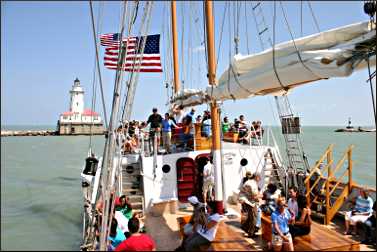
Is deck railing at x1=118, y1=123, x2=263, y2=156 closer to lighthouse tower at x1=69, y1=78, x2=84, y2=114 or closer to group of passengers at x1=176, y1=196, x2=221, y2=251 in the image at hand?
group of passengers at x1=176, y1=196, x2=221, y2=251

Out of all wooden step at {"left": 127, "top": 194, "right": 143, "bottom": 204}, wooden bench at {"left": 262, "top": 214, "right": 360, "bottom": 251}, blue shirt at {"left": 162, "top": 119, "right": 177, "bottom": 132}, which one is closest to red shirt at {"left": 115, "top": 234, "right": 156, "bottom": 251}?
wooden bench at {"left": 262, "top": 214, "right": 360, "bottom": 251}

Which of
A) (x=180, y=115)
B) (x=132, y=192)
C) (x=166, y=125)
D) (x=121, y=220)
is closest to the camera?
(x=121, y=220)

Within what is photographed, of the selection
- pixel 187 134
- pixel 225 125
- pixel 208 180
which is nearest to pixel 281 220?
pixel 208 180

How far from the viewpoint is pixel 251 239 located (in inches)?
255

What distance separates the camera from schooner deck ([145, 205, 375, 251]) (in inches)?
201

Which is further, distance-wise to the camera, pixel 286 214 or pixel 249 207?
pixel 249 207

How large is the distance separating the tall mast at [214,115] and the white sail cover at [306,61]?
150 centimetres

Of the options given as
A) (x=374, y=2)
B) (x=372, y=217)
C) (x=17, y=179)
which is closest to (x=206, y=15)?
(x=374, y=2)

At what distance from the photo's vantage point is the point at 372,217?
20.9 feet

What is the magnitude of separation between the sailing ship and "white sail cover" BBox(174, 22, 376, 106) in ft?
0.04

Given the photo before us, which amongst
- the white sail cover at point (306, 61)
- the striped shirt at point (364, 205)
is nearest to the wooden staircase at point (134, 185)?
the white sail cover at point (306, 61)

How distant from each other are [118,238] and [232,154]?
5062 millimetres

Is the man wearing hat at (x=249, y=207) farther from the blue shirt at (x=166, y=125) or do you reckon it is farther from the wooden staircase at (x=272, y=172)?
the blue shirt at (x=166, y=125)

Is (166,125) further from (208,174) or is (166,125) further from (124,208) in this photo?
(124,208)
